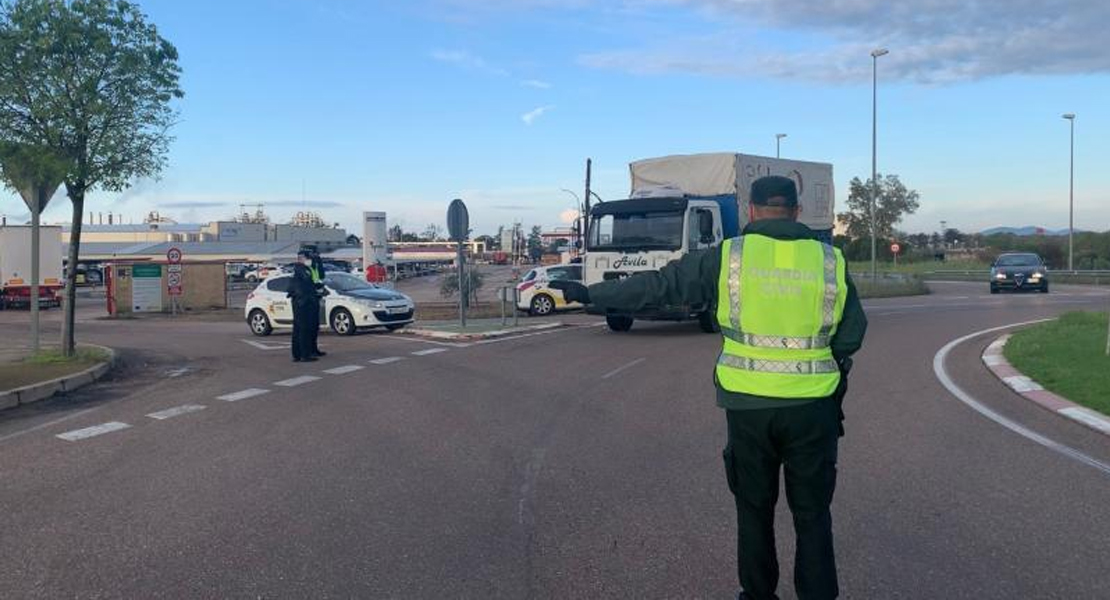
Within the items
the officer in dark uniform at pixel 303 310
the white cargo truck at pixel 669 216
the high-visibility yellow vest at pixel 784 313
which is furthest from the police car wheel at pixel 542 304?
the high-visibility yellow vest at pixel 784 313

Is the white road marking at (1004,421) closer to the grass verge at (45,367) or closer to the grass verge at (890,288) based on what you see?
the grass verge at (45,367)

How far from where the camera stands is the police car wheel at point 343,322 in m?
21.4

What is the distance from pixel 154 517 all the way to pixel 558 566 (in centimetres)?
281

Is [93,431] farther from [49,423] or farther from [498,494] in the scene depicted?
[498,494]

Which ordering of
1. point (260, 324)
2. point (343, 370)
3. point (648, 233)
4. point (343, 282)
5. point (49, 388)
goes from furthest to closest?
point (260, 324), point (343, 282), point (648, 233), point (343, 370), point (49, 388)

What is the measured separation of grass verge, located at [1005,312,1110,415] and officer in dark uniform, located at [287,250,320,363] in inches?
420

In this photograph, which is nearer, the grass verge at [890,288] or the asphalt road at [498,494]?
the asphalt road at [498,494]

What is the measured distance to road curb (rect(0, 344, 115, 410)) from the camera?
11.4 meters

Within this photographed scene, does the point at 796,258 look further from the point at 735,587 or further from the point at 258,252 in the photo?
the point at 258,252

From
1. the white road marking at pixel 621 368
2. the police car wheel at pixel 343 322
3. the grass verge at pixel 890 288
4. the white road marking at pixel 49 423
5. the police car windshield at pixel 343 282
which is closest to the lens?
the white road marking at pixel 49 423

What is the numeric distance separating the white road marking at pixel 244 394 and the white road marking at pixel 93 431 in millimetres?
1641

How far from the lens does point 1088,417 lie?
9227mm

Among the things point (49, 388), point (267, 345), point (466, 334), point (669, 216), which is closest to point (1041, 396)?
point (669, 216)

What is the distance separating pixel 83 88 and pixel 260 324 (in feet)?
28.8
